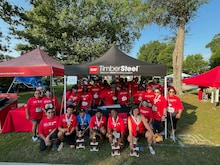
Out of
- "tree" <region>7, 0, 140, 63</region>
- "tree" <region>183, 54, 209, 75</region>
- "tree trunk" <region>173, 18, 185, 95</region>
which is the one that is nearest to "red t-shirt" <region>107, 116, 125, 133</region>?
"tree" <region>7, 0, 140, 63</region>

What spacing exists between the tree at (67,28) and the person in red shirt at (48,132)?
37.3ft

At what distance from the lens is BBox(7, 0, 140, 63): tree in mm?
15102

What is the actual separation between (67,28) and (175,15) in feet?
31.8

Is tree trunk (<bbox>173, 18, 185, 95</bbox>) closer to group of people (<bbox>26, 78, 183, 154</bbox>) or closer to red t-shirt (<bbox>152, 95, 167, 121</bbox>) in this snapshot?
group of people (<bbox>26, 78, 183, 154</bbox>)

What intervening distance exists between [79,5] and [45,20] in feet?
11.2

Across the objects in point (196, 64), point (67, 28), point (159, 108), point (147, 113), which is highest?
point (196, 64)

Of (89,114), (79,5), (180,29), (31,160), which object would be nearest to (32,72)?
(89,114)

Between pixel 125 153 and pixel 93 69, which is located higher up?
pixel 93 69

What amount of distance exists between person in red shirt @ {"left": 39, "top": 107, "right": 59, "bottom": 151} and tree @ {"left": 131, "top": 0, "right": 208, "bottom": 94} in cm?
1339

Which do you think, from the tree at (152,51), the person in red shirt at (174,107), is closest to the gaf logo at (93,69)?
the person in red shirt at (174,107)

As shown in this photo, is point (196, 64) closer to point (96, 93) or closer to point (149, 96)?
point (96, 93)

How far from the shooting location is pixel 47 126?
4.53m

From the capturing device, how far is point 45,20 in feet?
49.7

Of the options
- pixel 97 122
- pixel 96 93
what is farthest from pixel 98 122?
pixel 96 93
